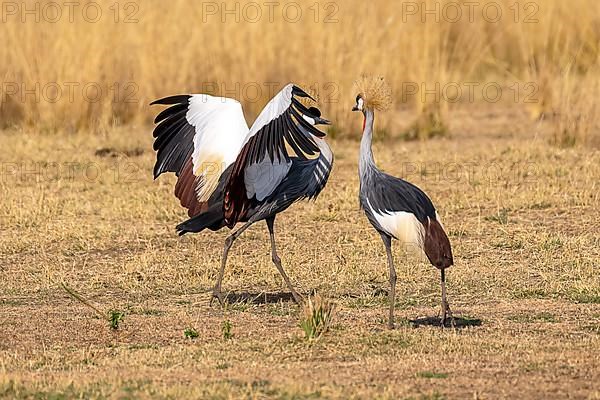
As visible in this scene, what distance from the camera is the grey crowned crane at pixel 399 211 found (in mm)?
5738

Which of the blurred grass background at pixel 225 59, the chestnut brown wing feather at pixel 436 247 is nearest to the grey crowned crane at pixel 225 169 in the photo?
the chestnut brown wing feather at pixel 436 247

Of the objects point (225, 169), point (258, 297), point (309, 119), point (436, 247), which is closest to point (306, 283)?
point (258, 297)

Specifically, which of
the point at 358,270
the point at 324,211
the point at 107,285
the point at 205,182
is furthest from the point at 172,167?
the point at 324,211

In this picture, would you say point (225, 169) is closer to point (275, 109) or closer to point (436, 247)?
point (275, 109)

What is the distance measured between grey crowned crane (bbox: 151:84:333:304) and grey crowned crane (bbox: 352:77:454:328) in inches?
14.9

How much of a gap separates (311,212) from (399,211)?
3.06 metres

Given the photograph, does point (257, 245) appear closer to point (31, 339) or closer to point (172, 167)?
point (172, 167)

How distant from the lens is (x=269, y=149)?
6.02 metres

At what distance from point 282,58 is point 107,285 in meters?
5.48

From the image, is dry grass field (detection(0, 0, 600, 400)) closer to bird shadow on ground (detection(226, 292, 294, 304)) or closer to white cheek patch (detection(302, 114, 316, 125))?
bird shadow on ground (detection(226, 292, 294, 304))

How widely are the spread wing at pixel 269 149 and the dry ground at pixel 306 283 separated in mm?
584

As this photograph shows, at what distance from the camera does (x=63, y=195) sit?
9609 millimetres

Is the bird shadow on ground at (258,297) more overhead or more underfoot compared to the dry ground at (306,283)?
more underfoot

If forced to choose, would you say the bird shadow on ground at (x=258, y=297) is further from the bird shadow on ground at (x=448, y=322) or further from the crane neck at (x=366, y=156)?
the crane neck at (x=366, y=156)
